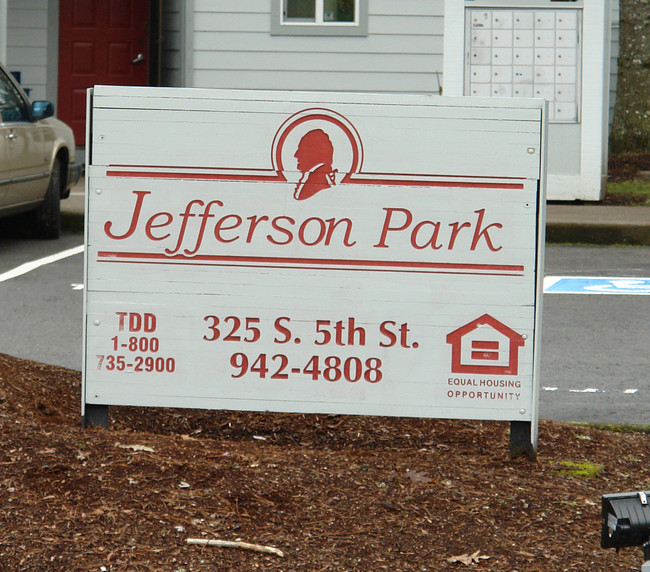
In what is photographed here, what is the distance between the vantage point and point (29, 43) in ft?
53.5

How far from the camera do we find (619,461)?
476 cm

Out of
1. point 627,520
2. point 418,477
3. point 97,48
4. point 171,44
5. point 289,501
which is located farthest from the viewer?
point 97,48

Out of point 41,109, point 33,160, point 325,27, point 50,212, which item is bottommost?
point 50,212

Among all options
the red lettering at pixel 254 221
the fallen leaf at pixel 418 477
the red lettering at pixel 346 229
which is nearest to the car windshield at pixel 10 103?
the red lettering at pixel 254 221

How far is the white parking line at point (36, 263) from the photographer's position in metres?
9.82

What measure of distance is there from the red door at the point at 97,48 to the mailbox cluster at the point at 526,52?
4952 millimetres

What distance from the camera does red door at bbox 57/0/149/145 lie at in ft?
53.7

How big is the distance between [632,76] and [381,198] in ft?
45.7

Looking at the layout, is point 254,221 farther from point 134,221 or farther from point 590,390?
point 590,390

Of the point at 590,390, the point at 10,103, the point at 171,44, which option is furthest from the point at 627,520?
the point at 171,44

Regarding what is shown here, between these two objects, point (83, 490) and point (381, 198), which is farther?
point (381, 198)

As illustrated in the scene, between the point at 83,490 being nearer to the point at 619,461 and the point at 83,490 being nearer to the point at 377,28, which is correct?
the point at 619,461

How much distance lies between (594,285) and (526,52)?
4.72 metres

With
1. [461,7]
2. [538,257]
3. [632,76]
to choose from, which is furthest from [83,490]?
[632,76]
